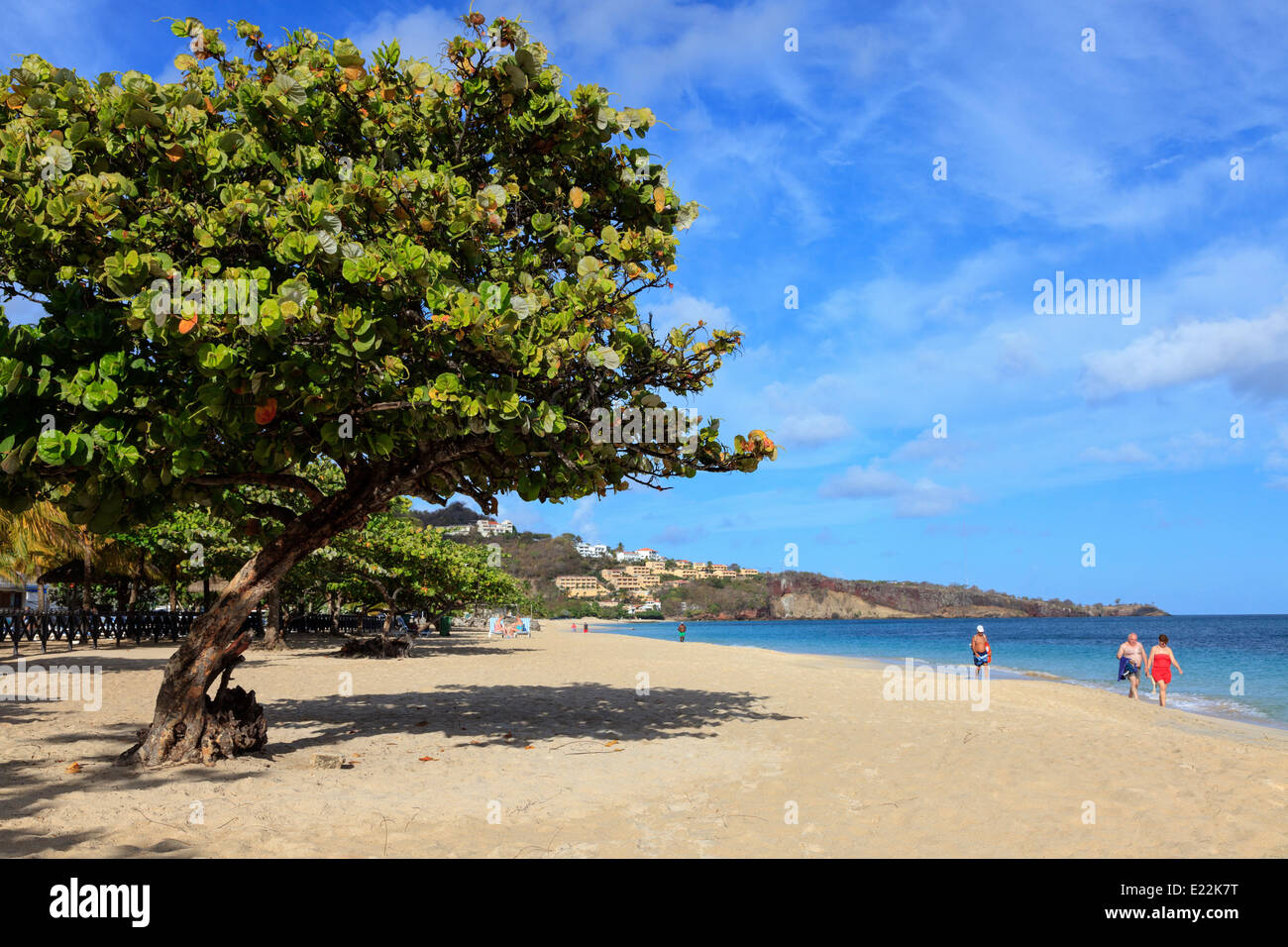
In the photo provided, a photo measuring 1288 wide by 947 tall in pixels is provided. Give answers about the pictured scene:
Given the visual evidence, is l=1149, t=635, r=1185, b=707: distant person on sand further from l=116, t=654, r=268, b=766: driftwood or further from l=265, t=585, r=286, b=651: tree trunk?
l=265, t=585, r=286, b=651: tree trunk

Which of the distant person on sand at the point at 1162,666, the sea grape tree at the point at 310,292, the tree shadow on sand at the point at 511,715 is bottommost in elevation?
the distant person on sand at the point at 1162,666

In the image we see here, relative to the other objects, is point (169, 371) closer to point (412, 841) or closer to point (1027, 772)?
point (412, 841)

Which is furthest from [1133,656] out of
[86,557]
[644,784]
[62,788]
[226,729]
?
[86,557]

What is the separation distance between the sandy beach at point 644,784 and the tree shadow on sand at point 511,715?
9cm

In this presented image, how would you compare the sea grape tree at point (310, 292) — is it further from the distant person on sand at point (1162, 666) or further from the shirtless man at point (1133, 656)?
the shirtless man at point (1133, 656)

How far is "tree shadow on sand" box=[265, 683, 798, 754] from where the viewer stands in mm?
11133

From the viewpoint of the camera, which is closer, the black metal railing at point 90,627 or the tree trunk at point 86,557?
the tree trunk at point 86,557

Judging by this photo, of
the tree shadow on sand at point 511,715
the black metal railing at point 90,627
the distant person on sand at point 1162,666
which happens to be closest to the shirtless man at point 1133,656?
the distant person on sand at point 1162,666

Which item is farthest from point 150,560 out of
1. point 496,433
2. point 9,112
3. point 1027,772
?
point 1027,772

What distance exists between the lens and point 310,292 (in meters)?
6.59

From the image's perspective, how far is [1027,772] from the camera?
359 inches

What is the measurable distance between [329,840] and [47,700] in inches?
440

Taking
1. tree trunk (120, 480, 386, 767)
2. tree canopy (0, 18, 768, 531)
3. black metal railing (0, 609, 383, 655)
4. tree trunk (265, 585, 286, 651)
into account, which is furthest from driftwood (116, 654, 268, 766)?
tree trunk (265, 585, 286, 651)

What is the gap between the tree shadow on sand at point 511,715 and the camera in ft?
36.5
